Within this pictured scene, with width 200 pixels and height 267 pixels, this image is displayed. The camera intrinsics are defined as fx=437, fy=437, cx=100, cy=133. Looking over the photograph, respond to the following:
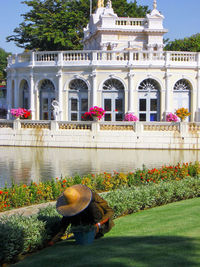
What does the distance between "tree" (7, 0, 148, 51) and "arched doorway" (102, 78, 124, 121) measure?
21.4 m

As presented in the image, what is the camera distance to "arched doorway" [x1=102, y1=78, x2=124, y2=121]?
3753 cm

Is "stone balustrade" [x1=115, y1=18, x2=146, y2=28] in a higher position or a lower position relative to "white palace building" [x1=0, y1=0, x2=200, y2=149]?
higher

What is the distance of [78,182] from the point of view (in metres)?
13.9

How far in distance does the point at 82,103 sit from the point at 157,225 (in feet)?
97.2

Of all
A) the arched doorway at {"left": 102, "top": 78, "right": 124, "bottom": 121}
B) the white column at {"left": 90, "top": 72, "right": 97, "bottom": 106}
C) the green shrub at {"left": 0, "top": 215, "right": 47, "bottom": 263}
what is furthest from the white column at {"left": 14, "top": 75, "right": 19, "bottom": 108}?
the green shrub at {"left": 0, "top": 215, "right": 47, "bottom": 263}

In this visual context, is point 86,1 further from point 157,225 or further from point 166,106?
point 157,225

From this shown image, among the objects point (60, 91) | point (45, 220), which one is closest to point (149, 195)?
point (45, 220)

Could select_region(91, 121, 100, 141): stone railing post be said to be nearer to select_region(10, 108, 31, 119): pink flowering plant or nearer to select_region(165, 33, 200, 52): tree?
select_region(10, 108, 31, 119): pink flowering plant

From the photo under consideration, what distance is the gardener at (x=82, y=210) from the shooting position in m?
7.59

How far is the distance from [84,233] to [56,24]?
54436 millimetres

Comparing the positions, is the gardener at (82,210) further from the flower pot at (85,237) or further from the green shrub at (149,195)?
the green shrub at (149,195)

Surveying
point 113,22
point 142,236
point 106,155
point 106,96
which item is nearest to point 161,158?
point 106,155

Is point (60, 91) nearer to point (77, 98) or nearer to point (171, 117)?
point (77, 98)

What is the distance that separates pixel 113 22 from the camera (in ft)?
144
